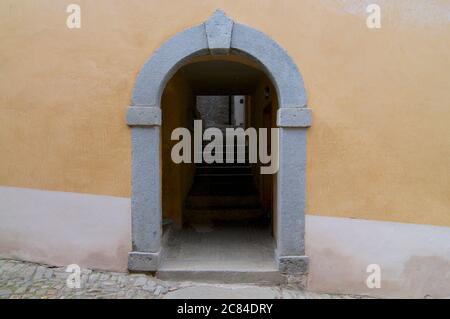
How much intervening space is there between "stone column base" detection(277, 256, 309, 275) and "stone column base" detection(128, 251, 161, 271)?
4.38 ft

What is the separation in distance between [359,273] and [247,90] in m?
4.36

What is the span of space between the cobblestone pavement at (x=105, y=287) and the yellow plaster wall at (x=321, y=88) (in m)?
0.87

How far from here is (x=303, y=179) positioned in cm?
383

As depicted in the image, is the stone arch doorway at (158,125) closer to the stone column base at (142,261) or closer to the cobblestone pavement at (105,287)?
the stone column base at (142,261)

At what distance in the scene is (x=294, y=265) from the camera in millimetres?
3873

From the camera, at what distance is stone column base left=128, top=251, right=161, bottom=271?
3.87m

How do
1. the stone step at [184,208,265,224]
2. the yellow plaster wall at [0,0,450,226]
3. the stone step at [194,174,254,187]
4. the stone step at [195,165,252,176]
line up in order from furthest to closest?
the stone step at [195,165,252,176] → the stone step at [194,174,254,187] → the stone step at [184,208,265,224] → the yellow plaster wall at [0,0,450,226]

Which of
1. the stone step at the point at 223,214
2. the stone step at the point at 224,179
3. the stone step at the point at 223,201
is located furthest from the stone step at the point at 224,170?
the stone step at the point at 223,214

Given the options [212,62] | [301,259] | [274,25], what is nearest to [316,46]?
[274,25]

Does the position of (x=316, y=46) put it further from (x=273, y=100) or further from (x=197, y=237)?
(x=197, y=237)

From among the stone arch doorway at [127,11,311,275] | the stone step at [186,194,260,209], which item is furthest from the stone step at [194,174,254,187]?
the stone arch doorway at [127,11,311,275]

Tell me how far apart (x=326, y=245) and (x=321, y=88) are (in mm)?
1635

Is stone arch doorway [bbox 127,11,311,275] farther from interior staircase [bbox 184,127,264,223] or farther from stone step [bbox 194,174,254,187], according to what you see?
stone step [bbox 194,174,254,187]

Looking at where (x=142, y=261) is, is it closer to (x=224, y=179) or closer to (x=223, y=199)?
(x=223, y=199)
